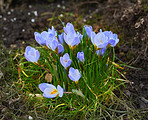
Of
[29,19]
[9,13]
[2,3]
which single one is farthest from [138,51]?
[2,3]

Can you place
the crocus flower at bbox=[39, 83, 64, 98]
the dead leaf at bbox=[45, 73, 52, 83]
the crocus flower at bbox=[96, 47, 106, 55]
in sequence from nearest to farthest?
the crocus flower at bbox=[39, 83, 64, 98], the crocus flower at bbox=[96, 47, 106, 55], the dead leaf at bbox=[45, 73, 52, 83]

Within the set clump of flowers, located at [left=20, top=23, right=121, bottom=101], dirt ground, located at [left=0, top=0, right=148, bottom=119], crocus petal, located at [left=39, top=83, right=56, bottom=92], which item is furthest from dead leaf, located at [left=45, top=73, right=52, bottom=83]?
dirt ground, located at [left=0, top=0, right=148, bottom=119]

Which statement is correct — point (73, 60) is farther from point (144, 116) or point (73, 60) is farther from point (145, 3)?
point (145, 3)

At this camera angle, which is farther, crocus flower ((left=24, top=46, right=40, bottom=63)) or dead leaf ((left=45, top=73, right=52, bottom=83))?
dead leaf ((left=45, top=73, right=52, bottom=83))

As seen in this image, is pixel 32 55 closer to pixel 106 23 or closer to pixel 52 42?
pixel 52 42

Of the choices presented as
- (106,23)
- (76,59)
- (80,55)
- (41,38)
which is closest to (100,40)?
(80,55)

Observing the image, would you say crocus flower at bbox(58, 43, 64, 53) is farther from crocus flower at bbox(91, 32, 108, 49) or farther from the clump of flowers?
crocus flower at bbox(91, 32, 108, 49)

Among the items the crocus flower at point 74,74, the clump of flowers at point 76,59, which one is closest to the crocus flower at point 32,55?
the clump of flowers at point 76,59
